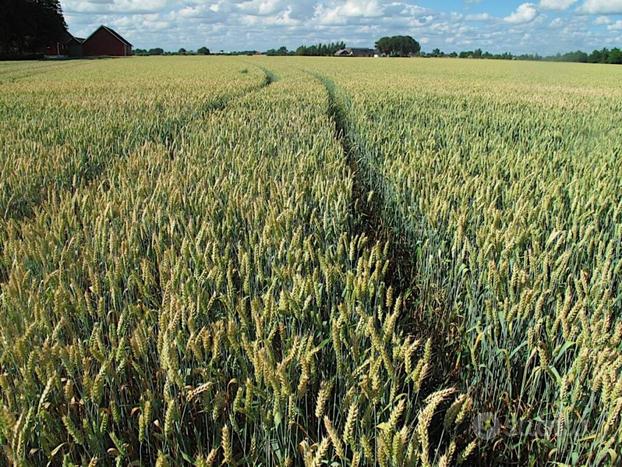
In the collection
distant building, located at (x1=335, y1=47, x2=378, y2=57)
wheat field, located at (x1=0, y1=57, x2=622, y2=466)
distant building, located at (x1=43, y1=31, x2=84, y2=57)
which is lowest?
wheat field, located at (x1=0, y1=57, x2=622, y2=466)

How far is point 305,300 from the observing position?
1.60 meters

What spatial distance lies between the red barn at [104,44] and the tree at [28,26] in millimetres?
12997

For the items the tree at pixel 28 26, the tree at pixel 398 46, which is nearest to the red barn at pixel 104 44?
the tree at pixel 28 26

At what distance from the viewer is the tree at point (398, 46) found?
81.0 metres

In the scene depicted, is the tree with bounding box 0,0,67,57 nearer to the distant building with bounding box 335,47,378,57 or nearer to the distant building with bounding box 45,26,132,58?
the distant building with bounding box 45,26,132,58

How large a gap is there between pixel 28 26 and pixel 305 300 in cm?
5365

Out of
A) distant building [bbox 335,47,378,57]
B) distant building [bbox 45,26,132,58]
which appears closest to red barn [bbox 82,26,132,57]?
distant building [bbox 45,26,132,58]

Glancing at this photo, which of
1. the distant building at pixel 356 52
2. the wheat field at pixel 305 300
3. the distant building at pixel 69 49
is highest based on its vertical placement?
the distant building at pixel 356 52

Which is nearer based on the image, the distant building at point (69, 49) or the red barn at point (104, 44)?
the distant building at point (69, 49)

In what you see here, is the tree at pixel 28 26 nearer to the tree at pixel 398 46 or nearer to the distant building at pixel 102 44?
the distant building at pixel 102 44

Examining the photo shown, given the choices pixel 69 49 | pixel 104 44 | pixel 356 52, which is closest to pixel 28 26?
pixel 69 49

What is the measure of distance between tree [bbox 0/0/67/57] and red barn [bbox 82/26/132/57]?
13.0 metres

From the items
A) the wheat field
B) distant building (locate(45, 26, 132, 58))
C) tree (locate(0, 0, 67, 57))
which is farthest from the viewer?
distant building (locate(45, 26, 132, 58))

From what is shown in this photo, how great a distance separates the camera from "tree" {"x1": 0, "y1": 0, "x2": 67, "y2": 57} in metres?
43.8
